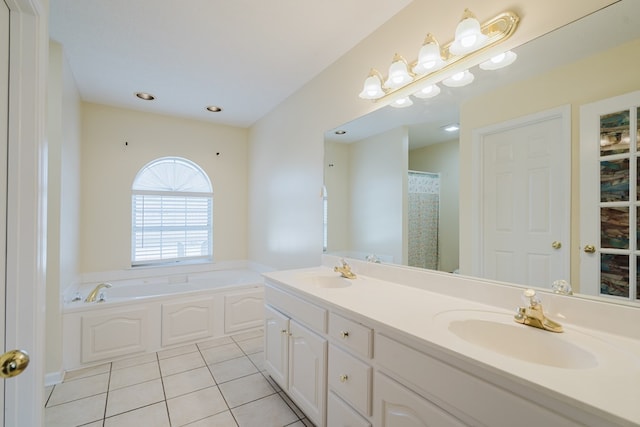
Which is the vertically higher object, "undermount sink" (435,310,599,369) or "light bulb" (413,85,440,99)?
"light bulb" (413,85,440,99)

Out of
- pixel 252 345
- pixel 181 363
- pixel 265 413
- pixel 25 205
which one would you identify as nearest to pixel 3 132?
pixel 25 205

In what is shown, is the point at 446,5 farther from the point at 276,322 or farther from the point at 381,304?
the point at 276,322

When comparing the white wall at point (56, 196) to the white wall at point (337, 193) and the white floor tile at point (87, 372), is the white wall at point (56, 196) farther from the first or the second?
the white wall at point (337, 193)

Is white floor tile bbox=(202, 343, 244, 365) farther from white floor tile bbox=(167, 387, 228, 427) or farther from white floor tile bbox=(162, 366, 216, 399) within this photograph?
white floor tile bbox=(167, 387, 228, 427)

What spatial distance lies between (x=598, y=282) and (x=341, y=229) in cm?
159

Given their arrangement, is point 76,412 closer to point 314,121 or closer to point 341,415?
point 341,415

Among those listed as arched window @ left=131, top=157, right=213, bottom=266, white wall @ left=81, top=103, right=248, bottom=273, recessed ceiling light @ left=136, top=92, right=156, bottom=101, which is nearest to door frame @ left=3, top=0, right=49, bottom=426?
recessed ceiling light @ left=136, top=92, right=156, bottom=101

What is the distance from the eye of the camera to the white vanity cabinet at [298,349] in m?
1.55

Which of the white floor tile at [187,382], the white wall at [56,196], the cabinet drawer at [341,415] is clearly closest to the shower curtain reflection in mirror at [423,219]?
the cabinet drawer at [341,415]

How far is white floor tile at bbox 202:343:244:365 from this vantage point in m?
2.61

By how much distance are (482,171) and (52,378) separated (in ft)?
10.9

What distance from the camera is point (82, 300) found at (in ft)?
8.63

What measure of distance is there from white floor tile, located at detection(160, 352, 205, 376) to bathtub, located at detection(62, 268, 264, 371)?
26 centimetres

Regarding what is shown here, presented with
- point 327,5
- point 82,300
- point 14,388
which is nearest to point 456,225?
point 327,5
